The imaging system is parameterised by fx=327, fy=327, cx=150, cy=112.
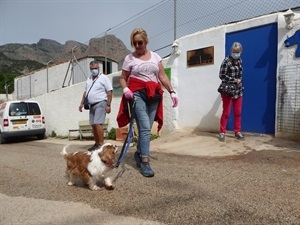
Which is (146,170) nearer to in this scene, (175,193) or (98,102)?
(175,193)

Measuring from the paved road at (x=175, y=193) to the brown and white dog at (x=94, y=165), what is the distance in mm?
148

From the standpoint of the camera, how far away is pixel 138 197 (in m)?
3.69

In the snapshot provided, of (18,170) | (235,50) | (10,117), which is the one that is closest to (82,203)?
(18,170)

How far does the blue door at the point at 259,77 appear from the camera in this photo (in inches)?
274

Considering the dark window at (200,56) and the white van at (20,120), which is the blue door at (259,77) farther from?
the white van at (20,120)

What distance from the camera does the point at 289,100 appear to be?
21.6 ft

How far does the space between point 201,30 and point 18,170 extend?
18.5 feet

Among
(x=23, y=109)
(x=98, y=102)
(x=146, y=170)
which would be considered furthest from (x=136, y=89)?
(x=23, y=109)

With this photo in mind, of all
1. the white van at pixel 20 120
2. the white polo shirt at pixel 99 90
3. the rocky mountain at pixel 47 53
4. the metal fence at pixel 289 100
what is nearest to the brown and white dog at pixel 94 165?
the white polo shirt at pixel 99 90

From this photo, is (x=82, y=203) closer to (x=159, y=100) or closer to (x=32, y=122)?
(x=159, y=100)

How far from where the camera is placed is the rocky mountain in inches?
533

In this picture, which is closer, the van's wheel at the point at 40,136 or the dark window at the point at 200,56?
the dark window at the point at 200,56

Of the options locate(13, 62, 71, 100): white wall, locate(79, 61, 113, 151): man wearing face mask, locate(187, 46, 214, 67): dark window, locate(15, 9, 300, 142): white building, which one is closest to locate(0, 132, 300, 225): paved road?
locate(79, 61, 113, 151): man wearing face mask

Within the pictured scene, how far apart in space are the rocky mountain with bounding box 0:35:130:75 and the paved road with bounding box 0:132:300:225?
25.1 feet
